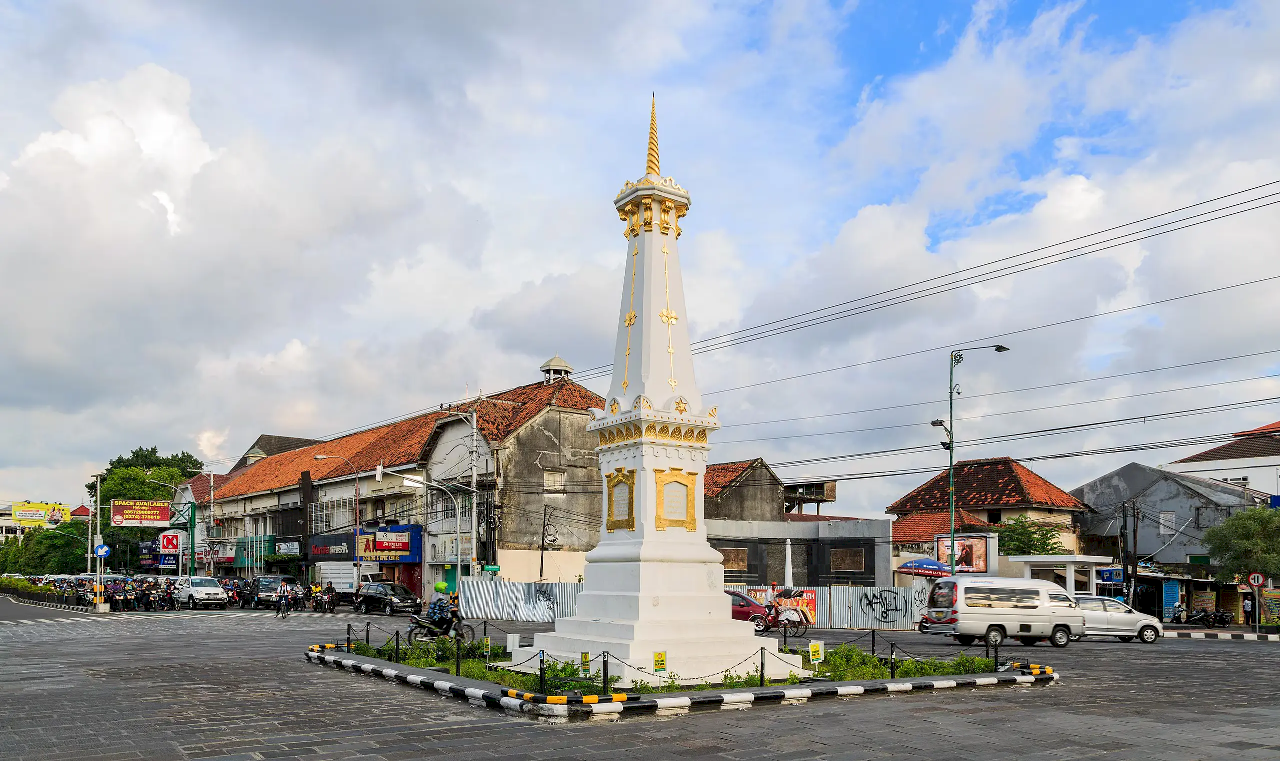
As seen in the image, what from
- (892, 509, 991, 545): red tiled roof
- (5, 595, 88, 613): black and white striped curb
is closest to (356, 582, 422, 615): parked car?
(5, 595, 88, 613): black and white striped curb

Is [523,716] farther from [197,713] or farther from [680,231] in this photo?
[680,231]

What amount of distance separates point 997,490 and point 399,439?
36.2 metres

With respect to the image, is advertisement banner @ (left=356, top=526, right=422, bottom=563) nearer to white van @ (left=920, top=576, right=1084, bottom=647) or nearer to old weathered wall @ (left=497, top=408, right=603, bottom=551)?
old weathered wall @ (left=497, top=408, right=603, bottom=551)

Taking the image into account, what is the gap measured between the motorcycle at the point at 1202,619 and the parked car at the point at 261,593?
4492 cm

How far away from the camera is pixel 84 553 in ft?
340

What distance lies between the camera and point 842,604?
133 feet

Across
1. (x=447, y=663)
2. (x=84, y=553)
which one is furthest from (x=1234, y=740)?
(x=84, y=553)

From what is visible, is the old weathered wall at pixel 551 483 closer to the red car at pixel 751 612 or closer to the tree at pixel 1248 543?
the red car at pixel 751 612

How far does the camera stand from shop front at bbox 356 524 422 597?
54.2 meters

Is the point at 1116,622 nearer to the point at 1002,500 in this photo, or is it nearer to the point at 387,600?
the point at 1002,500

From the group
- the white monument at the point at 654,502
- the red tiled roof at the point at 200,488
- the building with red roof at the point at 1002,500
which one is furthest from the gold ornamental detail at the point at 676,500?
the red tiled roof at the point at 200,488

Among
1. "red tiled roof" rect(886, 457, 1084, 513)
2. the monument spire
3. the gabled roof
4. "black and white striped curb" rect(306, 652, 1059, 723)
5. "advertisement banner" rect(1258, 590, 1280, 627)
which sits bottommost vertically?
"advertisement banner" rect(1258, 590, 1280, 627)

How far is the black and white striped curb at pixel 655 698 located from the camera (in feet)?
43.2

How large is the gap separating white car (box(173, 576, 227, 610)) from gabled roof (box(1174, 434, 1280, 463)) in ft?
190
